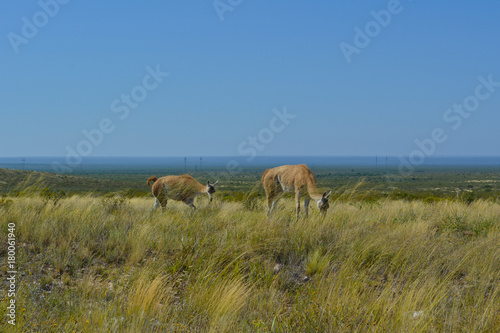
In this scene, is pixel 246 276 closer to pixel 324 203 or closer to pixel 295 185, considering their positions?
pixel 324 203

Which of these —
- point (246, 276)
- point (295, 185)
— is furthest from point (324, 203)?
point (246, 276)

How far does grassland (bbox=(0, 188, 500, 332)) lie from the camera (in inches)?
167

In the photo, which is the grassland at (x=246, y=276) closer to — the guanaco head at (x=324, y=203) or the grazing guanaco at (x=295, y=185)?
the guanaco head at (x=324, y=203)

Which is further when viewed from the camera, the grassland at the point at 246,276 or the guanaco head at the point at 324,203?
the guanaco head at the point at 324,203

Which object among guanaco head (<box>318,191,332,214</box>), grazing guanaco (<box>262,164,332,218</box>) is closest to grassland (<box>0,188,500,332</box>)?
guanaco head (<box>318,191,332,214</box>)

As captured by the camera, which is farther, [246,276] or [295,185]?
[295,185]

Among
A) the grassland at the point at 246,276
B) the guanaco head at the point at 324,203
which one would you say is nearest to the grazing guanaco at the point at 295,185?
the guanaco head at the point at 324,203

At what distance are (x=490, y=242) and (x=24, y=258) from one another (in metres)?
7.13

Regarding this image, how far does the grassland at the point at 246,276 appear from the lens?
167 inches

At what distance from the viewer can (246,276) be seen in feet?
18.8

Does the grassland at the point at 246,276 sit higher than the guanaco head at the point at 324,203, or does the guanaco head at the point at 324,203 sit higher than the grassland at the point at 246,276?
the guanaco head at the point at 324,203

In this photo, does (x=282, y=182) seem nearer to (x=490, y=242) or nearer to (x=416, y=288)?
(x=490, y=242)

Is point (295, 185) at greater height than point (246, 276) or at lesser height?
greater

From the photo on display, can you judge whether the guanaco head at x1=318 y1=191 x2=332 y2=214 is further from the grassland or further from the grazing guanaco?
the grassland
